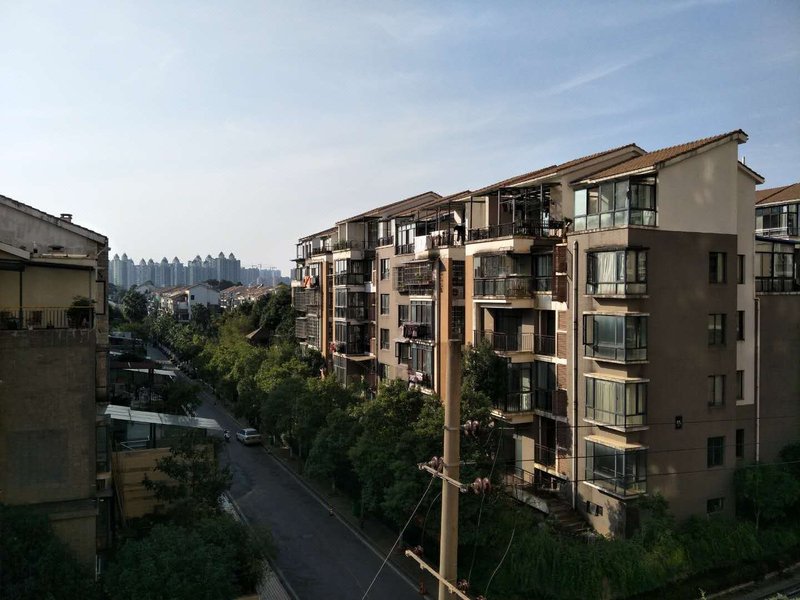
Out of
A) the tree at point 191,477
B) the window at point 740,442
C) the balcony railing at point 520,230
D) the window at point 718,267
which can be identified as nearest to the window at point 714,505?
the window at point 740,442

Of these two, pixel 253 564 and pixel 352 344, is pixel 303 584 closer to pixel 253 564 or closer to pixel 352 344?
pixel 253 564

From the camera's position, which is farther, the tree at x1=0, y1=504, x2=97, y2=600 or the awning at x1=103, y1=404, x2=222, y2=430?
the awning at x1=103, y1=404, x2=222, y2=430

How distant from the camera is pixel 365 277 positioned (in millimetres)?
36281

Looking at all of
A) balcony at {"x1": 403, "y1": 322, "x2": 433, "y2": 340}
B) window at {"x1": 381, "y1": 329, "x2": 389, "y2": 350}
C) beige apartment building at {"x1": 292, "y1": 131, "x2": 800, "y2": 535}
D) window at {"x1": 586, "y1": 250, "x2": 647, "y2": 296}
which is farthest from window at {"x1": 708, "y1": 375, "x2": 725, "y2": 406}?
window at {"x1": 381, "y1": 329, "x2": 389, "y2": 350}

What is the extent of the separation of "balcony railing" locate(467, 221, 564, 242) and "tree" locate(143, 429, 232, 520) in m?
13.2

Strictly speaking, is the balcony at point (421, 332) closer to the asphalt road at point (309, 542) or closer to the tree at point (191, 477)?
the asphalt road at point (309, 542)

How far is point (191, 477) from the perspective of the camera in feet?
59.9

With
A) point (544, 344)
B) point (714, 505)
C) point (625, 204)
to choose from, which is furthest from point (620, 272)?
point (714, 505)

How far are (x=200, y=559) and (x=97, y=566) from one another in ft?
15.6

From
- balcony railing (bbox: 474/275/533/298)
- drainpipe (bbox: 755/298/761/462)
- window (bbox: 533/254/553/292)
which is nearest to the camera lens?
drainpipe (bbox: 755/298/761/462)

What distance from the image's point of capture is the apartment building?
14.6 meters

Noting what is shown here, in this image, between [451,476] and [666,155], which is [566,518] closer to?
[666,155]

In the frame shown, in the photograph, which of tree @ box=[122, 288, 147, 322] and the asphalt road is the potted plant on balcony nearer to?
the asphalt road

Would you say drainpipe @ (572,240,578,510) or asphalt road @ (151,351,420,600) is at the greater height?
drainpipe @ (572,240,578,510)
